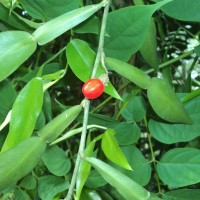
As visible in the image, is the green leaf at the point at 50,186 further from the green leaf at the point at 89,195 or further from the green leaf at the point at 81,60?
the green leaf at the point at 81,60

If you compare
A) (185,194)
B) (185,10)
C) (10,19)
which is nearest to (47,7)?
(10,19)

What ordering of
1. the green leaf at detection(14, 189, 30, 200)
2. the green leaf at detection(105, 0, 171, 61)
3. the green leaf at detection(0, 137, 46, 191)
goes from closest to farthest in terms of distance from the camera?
the green leaf at detection(0, 137, 46, 191)
the green leaf at detection(105, 0, 171, 61)
the green leaf at detection(14, 189, 30, 200)

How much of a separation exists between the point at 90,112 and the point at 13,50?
0.17m

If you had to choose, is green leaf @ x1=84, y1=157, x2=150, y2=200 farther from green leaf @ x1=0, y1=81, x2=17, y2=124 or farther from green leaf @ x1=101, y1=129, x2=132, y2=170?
green leaf @ x1=0, y1=81, x2=17, y2=124

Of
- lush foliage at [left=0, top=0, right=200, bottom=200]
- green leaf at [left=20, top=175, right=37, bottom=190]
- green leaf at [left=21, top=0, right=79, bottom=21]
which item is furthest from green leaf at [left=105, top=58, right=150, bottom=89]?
green leaf at [left=20, top=175, right=37, bottom=190]

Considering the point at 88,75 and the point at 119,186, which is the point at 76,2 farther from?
the point at 119,186

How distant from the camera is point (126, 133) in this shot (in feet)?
1.51

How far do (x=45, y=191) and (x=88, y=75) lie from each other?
0.17 meters

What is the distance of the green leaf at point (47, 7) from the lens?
412mm

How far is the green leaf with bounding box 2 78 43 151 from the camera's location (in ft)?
0.98

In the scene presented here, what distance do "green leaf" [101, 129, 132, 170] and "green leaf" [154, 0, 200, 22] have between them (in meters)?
0.18

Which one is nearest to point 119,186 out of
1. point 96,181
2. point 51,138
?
point 51,138

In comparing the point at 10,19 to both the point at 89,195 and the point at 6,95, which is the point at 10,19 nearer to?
the point at 6,95

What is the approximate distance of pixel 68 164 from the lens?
467 millimetres
